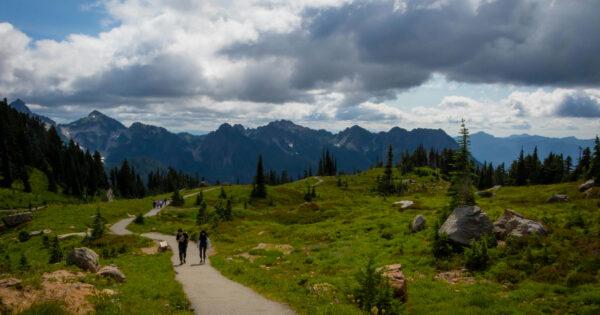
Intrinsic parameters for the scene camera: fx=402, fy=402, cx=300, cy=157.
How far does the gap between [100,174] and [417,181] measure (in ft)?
454

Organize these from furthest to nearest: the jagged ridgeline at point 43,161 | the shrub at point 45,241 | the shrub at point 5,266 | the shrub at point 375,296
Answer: the jagged ridgeline at point 43,161 < the shrub at point 45,241 < the shrub at point 5,266 < the shrub at point 375,296

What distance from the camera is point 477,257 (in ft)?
84.3

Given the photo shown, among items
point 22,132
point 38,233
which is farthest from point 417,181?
point 22,132

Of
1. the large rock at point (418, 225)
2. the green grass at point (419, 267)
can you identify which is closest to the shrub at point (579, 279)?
the green grass at point (419, 267)

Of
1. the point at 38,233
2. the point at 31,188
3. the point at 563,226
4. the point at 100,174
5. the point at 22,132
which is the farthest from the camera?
the point at 100,174

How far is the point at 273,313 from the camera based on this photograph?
58.6 ft

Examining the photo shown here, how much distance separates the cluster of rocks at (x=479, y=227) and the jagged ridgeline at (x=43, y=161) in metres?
137

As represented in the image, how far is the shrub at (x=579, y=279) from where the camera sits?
20.5m

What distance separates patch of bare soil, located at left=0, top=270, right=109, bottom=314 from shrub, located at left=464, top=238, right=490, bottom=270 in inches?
848

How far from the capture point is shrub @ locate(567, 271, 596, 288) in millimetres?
20500

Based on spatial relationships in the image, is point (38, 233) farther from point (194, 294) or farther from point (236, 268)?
point (194, 294)

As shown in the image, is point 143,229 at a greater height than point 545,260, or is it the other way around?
point 545,260

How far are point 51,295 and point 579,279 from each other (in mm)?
24886

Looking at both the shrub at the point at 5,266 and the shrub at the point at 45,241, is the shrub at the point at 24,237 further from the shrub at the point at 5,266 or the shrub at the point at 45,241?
the shrub at the point at 5,266
